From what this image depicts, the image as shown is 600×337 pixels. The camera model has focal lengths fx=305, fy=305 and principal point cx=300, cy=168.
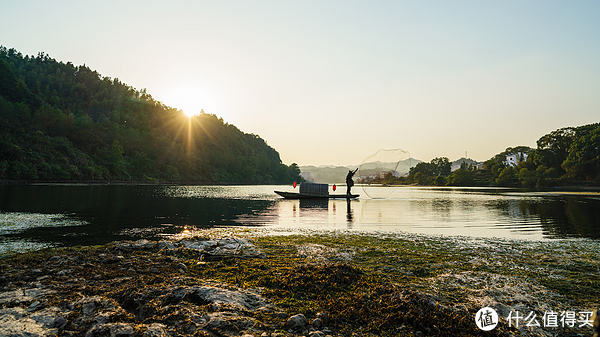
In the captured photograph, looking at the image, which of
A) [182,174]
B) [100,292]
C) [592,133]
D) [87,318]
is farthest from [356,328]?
[182,174]

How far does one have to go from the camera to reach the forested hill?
86.4m

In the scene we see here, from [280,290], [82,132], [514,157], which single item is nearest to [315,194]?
[280,290]

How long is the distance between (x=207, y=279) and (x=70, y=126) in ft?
436

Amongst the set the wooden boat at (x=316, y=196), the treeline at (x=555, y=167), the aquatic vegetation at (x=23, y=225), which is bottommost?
the wooden boat at (x=316, y=196)

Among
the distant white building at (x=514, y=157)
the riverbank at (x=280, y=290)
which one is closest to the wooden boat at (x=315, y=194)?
the riverbank at (x=280, y=290)

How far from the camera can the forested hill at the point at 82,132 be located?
86.4 metres

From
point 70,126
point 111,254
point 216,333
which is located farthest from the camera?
point 70,126

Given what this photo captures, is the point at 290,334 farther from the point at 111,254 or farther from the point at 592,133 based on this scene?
the point at 592,133

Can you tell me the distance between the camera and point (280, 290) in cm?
675

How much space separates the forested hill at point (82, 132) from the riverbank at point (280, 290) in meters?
85.4

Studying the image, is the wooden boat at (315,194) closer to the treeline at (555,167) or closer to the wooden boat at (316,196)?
the wooden boat at (316,196)

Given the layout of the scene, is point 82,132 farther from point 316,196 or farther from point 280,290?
point 280,290

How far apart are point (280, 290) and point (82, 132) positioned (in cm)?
13205

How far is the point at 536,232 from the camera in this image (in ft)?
59.8
